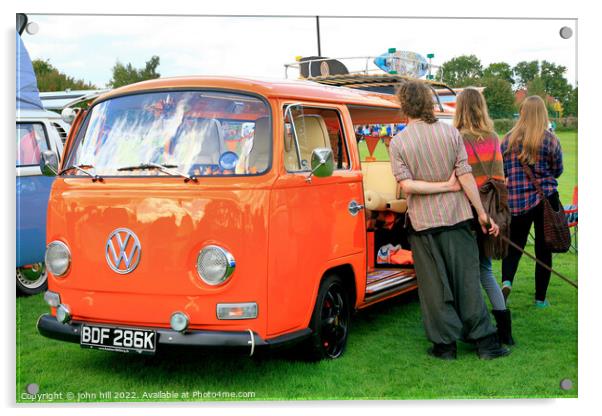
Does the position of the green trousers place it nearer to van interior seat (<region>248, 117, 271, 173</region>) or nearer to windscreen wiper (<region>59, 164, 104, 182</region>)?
van interior seat (<region>248, 117, 271, 173</region>)

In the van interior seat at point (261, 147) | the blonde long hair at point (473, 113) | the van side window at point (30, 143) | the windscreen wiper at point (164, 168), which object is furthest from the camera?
the van side window at point (30, 143)

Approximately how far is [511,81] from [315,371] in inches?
98.3

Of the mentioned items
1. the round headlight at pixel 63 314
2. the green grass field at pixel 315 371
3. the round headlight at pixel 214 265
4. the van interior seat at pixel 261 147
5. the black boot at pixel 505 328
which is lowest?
the green grass field at pixel 315 371

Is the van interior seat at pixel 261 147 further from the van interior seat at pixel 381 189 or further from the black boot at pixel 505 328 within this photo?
the van interior seat at pixel 381 189

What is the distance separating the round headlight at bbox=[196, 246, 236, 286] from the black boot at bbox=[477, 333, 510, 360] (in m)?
2.08

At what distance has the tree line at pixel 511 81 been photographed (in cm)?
543

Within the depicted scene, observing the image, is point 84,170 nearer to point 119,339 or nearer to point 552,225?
point 119,339

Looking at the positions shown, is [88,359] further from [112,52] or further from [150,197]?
[112,52]

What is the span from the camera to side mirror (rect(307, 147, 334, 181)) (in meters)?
5.00

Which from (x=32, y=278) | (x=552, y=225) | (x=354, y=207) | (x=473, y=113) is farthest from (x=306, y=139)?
(x=32, y=278)

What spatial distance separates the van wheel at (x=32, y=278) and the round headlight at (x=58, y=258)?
1780mm

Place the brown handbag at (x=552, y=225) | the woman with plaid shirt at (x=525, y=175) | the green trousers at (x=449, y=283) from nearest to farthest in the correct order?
the green trousers at (x=449, y=283) < the woman with plaid shirt at (x=525, y=175) < the brown handbag at (x=552, y=225)

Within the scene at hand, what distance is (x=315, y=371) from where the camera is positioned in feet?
17.7

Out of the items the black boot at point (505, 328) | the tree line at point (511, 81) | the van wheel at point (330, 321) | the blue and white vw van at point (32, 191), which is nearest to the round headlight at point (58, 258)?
the blue and white vw van at point (32, 191)
